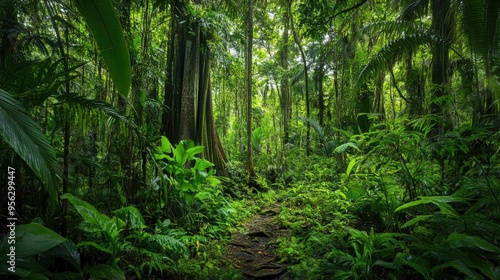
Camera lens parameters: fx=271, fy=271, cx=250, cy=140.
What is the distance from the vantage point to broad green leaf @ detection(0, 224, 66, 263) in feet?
5.30

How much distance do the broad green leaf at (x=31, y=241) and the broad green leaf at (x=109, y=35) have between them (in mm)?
1039

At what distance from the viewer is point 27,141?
134 centimetres

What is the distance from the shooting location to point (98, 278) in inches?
85.9

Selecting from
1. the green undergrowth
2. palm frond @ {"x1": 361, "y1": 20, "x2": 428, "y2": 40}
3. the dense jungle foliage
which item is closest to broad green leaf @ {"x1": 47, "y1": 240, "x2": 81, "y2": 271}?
the dense jungle foliage

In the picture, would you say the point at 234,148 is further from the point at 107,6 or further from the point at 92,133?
the point at 107,6

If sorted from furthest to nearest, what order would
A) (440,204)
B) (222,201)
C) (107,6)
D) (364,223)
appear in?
1. (222,201)
2. (364,223)
3. (440,204)
4. (107,6)

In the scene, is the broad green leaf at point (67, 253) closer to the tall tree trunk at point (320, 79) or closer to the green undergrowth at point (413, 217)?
the green undergrowth at point (413, 217)

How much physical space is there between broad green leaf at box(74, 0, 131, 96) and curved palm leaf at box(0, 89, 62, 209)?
1.62 feet

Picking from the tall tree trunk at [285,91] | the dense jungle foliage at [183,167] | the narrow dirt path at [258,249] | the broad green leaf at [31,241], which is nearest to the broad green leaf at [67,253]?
the dense jungle foliage at [183,167]

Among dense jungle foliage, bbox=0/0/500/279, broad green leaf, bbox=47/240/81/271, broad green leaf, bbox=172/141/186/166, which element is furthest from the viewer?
broad green leaf, bbox=172/141/186/166

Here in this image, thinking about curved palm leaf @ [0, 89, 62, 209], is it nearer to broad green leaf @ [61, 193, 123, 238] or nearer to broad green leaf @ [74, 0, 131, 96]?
broad green leaf @ [74, 0, 131, 96]

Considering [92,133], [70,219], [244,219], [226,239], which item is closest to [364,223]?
[226,239]

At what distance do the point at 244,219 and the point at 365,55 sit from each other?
25.1ft

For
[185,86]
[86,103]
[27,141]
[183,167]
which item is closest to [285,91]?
[185,86]
